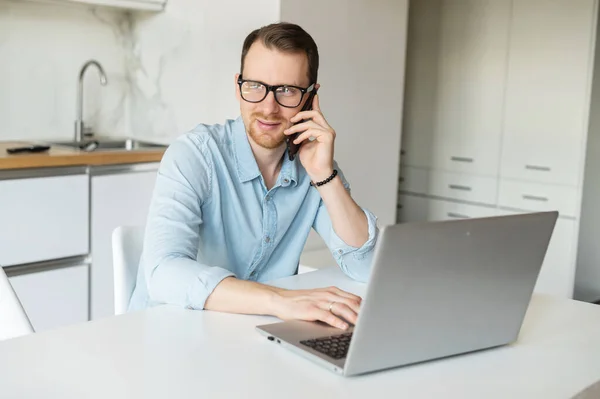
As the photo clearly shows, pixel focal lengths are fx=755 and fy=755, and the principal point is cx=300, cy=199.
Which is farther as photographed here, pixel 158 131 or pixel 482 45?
pixel 482 45

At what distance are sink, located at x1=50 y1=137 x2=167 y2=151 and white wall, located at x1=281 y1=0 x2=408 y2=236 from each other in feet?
2.71

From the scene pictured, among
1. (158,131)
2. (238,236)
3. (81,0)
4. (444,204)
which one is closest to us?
(238,236)

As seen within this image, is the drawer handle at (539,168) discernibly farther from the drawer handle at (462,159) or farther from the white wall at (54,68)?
the white wall at (54,68)

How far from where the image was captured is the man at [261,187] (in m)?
1.71

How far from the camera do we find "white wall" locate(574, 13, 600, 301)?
4113 millimetres

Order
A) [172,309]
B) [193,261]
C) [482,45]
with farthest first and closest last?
[482,45] → [193,261] → [172,309]

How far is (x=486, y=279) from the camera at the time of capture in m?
1.21

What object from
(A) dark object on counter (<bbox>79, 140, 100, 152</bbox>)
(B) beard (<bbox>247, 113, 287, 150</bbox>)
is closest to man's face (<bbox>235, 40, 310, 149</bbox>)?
(B) beard (<bbox>247, 113, 287, 150</bbox>)

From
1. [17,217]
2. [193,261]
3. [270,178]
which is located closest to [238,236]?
[270,178]

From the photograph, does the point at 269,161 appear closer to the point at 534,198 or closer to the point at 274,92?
the point at 274,92

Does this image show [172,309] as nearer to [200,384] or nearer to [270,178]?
[200,384]

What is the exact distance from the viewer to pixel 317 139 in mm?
1831

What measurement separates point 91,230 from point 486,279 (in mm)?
2107

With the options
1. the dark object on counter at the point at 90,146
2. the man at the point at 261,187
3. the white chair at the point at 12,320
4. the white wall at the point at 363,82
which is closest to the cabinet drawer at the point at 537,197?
the white wall at the point at 363,82
